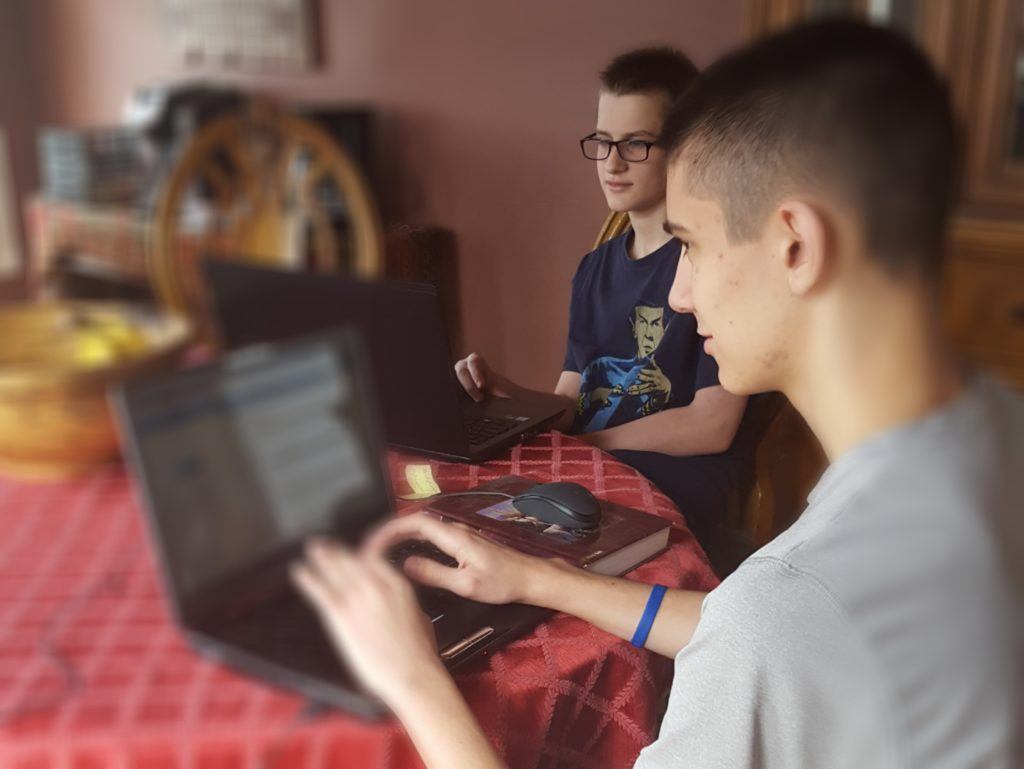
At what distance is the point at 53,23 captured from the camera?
0.35 metres

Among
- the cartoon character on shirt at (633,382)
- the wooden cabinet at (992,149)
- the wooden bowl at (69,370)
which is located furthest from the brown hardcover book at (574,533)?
the wooden cabinet at (992,149)

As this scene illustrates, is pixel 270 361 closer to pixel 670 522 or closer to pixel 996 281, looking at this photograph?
pixel 670 522

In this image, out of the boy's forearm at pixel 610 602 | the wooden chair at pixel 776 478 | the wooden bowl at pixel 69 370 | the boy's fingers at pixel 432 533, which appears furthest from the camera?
the wooden chair at pixel 776 478

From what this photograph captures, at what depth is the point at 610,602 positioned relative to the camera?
0.73 m

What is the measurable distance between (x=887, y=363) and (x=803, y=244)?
3.4 inches

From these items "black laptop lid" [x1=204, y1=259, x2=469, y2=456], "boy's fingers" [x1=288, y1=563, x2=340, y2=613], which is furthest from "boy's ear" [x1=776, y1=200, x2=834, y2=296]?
"boy's fingers" [x1=288, y1=563, x2=340, y2=613]

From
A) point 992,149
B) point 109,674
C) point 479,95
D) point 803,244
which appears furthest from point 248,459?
point 992,149

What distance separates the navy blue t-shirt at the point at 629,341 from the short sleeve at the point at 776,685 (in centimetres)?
29

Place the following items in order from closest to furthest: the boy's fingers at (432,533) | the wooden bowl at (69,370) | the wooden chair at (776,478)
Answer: the wooden bowl at (69,370) → the boy's fingers at (432,533) → the wooden chair at (776,478)

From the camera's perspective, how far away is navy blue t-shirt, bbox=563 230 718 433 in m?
0.79

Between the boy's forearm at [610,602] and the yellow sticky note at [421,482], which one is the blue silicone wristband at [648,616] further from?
the yellow sticky note at [421,482]

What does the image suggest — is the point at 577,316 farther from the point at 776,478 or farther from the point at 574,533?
the point at 776,478

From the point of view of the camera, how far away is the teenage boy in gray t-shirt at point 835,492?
1.66 feet

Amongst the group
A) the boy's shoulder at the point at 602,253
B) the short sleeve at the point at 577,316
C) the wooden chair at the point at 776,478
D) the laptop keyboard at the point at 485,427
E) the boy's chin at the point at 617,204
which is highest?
the boy's chin at the point at 617,204
